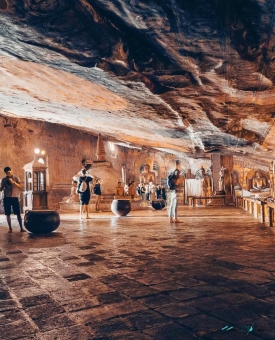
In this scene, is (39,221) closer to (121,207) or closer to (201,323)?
(121,207)

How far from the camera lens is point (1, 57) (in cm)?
688

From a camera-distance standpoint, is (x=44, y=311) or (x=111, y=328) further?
(x=44, y=311)

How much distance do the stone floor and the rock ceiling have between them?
333 cm

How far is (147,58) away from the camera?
6316mm

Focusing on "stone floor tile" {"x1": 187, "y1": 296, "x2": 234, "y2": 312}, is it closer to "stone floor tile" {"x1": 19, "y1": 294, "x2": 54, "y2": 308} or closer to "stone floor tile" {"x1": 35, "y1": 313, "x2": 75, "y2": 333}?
"stone floor tile" {"x1": 35, "y1": 313, "x2": 75, "y2": 333}

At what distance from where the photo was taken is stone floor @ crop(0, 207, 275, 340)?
238 centimetres

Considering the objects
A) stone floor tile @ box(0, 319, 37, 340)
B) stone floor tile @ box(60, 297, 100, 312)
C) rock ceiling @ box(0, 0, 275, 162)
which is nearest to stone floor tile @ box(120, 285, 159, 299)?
stone floor tile @ box(60, 297, 100, 312)

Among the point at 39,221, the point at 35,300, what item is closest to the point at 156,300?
the point at 35,300

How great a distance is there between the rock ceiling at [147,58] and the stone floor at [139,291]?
3334mm

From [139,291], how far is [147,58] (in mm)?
4523

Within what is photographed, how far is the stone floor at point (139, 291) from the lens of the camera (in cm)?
238

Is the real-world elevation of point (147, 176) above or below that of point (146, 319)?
above

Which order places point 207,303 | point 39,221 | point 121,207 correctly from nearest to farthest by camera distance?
point 207,303
point 39,221
point 121,207

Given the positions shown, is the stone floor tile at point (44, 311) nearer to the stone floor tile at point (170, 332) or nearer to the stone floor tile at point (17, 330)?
the stone floor tile at point (17, 330)
